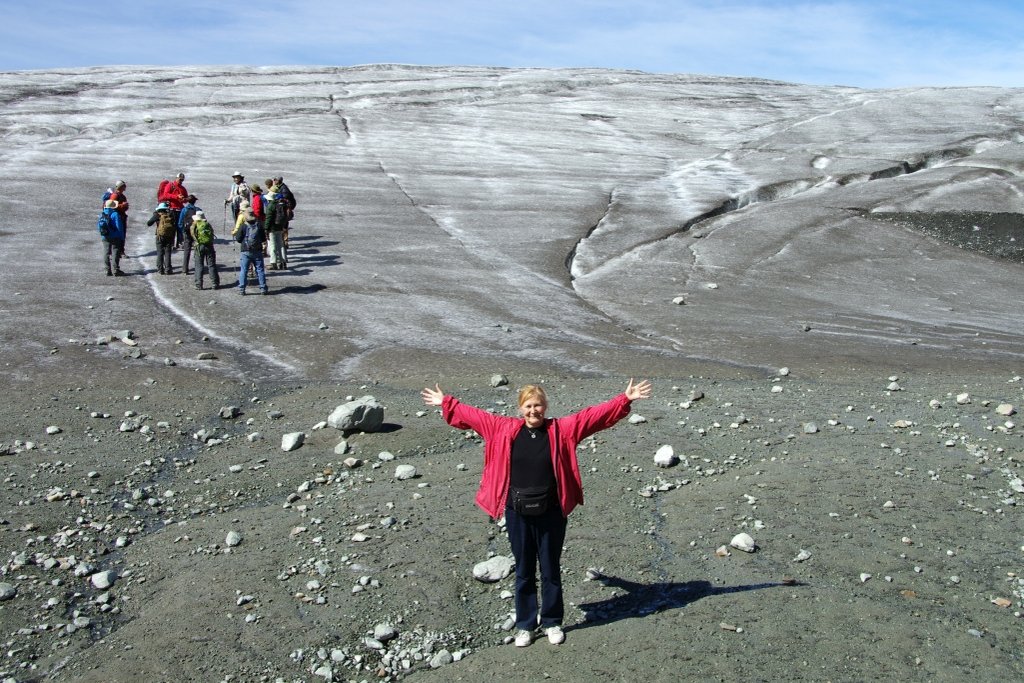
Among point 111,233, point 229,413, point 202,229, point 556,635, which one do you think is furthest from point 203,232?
point 556,635

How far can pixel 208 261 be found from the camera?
677 inches

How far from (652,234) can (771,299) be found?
556cm

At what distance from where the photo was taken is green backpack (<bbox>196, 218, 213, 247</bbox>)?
1648 cm

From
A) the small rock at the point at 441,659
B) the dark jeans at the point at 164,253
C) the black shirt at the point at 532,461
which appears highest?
the black shirt at the point at 532,461

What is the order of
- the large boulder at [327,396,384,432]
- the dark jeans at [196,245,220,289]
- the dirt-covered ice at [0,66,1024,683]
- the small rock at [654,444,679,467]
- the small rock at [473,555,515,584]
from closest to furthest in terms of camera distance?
1. the dirt-covered ice at [0,66,1024,683]
2. the small rock at [473,555,515,584]
3. the small rock at [654,444,679,467]
4. the large boulder at [327,396,384,432]
5. the dark jeans at [196,245,220,289]

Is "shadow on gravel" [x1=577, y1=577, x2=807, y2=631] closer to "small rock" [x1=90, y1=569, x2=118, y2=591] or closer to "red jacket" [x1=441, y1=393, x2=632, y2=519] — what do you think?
"red jacket" [x1=441, y1=393, x2=632, y2=519]

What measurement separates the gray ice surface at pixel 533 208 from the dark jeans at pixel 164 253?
43 cm

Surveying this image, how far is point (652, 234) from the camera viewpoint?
23406 millimetres

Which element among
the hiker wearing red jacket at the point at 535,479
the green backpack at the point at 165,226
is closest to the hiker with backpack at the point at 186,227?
the green backpack at the point at 165,226

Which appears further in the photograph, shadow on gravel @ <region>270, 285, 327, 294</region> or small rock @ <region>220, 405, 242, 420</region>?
shadow on gravel @ <region>270, 285, 327, 294</region>

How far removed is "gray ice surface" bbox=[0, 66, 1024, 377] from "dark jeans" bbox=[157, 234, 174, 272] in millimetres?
425

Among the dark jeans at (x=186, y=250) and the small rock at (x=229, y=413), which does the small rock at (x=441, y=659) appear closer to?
the small rock at (x=229, y=413)

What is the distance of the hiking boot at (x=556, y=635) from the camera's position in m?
6.48

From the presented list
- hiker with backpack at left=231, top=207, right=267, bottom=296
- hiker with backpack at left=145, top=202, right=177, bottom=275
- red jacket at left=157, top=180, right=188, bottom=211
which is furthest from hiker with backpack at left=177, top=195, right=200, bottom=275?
hiker with backpack at left=231, top=207, right=267, bottom=296
